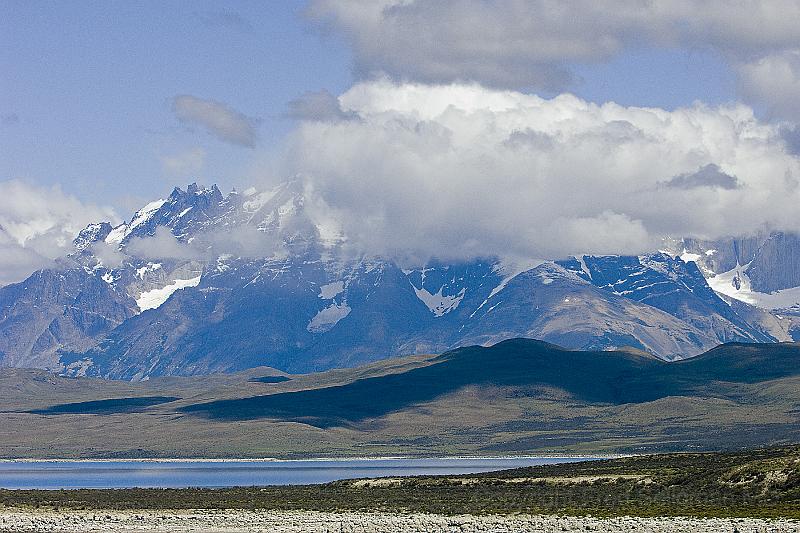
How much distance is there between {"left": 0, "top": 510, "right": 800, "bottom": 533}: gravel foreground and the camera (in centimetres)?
10300

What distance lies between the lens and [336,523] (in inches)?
4592

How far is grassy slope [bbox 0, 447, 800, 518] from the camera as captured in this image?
121688 millimetres

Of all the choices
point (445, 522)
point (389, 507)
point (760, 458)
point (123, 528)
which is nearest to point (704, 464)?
point (760, 458)

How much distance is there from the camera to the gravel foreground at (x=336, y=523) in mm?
103000

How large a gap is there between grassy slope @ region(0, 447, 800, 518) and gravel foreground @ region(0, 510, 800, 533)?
5553 millimetres

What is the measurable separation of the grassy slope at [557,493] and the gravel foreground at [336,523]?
219 inches

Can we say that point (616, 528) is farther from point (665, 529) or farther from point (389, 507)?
point (389, 507)

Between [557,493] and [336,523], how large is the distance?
32.5 meters

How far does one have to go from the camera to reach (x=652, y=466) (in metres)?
168

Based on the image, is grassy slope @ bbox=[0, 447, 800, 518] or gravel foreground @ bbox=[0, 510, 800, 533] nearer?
gravel foreground @ bbox=[0, 510, 800, 533]

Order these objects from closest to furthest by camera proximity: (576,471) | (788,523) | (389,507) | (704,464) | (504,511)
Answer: (788,523), (504,511), (389,507), (704,464), (576,471)

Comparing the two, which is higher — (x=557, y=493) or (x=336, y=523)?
(x=336, y=523)

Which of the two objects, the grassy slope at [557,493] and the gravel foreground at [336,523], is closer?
the gravel foreground at [336,523]

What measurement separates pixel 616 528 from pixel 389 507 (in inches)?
1379
